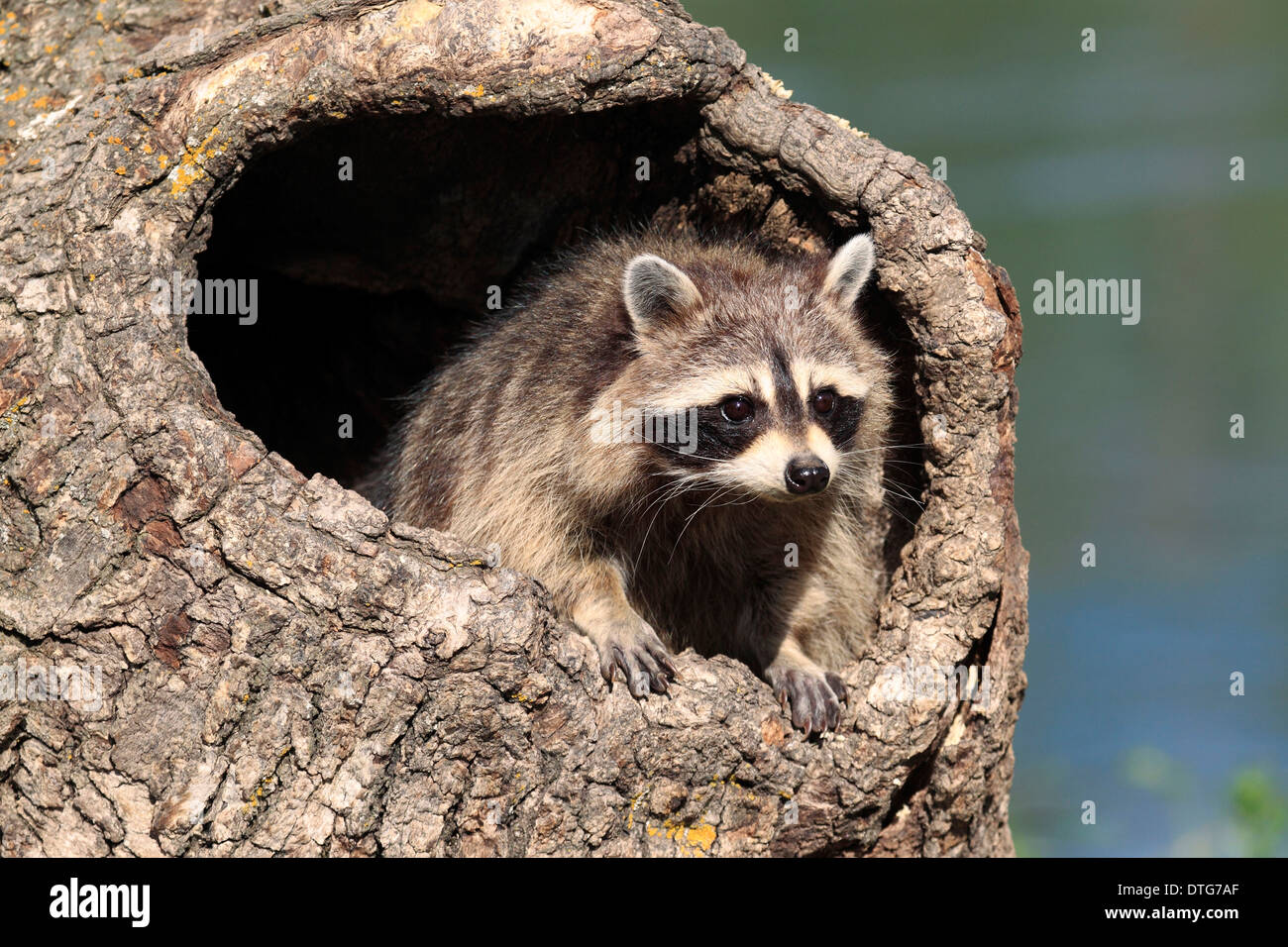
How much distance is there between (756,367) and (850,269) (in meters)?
0.49

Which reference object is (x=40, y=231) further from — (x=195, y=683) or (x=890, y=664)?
(x=890, y=664)

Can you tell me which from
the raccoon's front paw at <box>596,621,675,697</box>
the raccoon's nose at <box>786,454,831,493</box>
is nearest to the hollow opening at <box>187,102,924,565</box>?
the raccoon's nose at <box>786,454,831,493</box>

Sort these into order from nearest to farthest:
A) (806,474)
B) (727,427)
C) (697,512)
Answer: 1. (806,474)
2. (727,427)
3. (697,512)

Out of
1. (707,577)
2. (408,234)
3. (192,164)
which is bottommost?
(707,577)

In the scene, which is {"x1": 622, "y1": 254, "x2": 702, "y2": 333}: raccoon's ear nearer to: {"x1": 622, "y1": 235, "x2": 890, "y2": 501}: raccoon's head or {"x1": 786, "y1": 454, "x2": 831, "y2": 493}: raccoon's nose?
{"x1": 622, "y1": 235, "x2": 890, "y2": 501}: raccoon's head

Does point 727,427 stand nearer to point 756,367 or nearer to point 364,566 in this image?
point 756,367

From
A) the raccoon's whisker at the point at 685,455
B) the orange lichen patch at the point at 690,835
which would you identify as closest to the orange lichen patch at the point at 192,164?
the raccoon's whisker at the point at 685,455

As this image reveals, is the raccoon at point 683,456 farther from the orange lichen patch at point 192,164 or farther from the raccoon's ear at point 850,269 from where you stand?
the orange lichen patch at point 192,164

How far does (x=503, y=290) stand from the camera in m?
5.43

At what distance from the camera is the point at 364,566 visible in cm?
353

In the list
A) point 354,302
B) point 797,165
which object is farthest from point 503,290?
point 797,165

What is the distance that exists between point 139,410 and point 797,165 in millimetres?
2267

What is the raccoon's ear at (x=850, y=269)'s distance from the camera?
13.3 feet

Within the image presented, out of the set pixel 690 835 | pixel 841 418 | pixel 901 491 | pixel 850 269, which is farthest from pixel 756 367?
pixel 690 835
